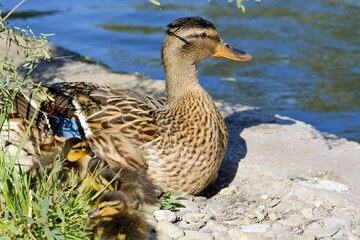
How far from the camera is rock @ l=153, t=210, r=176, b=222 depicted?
5449 millimetres

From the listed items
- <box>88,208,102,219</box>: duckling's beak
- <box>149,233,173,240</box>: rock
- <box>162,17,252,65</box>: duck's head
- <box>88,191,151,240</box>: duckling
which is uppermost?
<box>162,17,252,65</box>: duck's head

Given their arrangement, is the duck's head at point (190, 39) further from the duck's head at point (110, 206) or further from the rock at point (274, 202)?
the duck's head at point (110, 206)

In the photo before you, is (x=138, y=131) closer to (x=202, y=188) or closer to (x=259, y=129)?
(x=202, y=188)

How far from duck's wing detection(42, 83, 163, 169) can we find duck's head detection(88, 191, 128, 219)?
84cm

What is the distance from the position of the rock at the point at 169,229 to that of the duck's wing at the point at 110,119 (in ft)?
2.21

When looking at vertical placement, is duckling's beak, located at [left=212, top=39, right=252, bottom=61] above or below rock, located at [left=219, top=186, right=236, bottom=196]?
above

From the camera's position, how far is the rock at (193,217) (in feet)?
18.2

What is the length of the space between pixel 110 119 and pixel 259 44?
5336 millimetres

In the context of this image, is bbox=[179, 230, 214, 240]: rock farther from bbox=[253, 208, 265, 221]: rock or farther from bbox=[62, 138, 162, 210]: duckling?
bbox=[253, 208, 265, 221]: rock

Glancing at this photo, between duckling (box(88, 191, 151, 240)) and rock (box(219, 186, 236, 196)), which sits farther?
rock (box(219, 186, 236, 196))

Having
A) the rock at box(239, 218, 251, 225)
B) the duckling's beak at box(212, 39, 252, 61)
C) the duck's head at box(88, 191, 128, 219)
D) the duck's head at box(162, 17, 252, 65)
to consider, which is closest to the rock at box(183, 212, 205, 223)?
the rock at box(239, 218, 251, 225)

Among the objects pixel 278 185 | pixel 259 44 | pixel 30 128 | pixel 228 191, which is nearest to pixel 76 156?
pixel 30 128

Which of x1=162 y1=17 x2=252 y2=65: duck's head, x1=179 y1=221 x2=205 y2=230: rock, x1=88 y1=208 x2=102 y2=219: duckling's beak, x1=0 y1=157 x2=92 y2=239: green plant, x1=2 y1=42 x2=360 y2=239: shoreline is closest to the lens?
x1=0 y1=157 x2=92 y2=239: green plant

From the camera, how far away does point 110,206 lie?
4.90m
